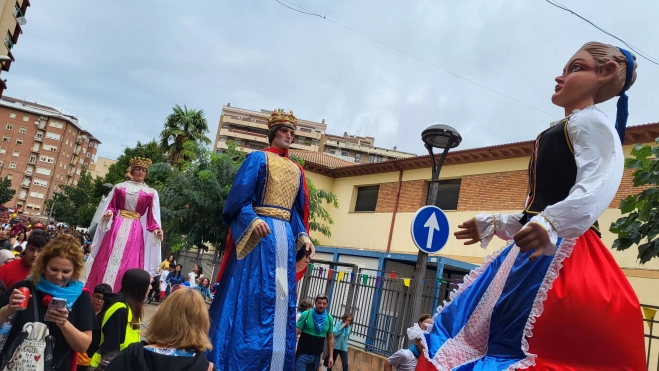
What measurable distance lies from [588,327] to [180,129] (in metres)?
33.6

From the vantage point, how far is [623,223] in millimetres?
6039

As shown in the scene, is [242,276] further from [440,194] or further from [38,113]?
[38,113]

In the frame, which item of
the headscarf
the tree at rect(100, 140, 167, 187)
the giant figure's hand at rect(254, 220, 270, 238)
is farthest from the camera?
the tree at rect(100, 140, 167, 187)

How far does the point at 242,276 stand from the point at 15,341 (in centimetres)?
171

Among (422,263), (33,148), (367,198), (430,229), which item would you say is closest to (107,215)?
(430,229)

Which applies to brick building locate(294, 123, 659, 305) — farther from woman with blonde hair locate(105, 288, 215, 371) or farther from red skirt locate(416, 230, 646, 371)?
red skirt locate(416, 230, 646, 371)

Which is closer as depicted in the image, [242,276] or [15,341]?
[15,341]

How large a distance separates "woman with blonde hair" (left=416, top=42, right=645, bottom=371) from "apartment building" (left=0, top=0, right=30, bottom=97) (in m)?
32.5

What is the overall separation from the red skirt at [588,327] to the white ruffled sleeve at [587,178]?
0.20m

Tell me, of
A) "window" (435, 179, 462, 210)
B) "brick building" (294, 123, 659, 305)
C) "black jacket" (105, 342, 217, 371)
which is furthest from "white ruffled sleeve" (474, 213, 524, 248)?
"window" (435, 179, 462, 210)

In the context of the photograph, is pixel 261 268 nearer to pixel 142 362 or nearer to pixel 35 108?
pixel 142 362

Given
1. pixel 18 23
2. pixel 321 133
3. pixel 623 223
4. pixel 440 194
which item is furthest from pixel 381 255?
pixel 321 133

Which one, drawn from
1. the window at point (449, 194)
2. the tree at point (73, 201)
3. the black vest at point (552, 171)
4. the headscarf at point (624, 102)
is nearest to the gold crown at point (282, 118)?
the black vest at point (552, 171)

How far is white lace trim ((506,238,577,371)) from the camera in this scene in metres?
2.47
